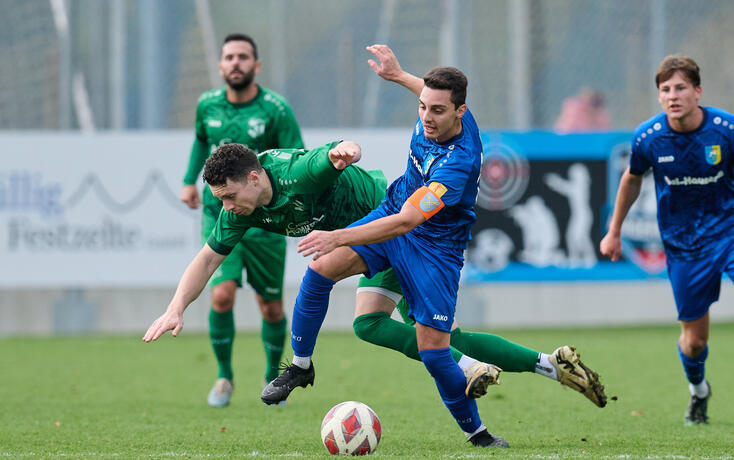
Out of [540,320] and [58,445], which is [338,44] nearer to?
[540,320]

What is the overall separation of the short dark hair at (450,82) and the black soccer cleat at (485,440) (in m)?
1.73

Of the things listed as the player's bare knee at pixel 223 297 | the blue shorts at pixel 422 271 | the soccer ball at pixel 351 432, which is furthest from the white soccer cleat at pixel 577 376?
the player's bare knee at pixel 223 297

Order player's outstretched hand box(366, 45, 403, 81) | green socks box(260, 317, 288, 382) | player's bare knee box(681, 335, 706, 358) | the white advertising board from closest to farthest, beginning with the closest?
1. player's outstretched hand box(366, 45, 403, 81)
2. player's bare knee box(681, 335, 706, 358)
3. green socks box(260, 317, 288, 382)
4. the white advertising board

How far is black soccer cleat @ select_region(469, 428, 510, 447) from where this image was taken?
17.8 feet

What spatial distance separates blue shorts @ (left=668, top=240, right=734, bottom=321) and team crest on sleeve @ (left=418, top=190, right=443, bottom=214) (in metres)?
2.05

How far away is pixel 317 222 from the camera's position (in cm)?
570

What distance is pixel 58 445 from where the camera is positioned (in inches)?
219

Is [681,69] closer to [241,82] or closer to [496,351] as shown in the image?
[496,351]

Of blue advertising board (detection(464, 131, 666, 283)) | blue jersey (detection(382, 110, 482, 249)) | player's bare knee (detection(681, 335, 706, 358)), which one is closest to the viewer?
blue jersey (detection(382, 110, 482, 249))

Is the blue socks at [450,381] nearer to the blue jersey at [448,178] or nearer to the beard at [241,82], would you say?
the blue jersey at [448,178]

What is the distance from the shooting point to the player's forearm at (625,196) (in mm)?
6405

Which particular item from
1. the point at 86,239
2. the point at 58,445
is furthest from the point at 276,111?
the point at 86,239

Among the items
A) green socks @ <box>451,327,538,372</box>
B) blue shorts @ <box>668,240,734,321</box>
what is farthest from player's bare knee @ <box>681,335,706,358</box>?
green socks @ <box>451,327,538,372</box>

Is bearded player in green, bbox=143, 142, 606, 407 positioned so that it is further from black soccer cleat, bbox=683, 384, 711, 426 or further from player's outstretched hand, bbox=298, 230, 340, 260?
black soccer cleat, bbox=683, 384, 711, 426
